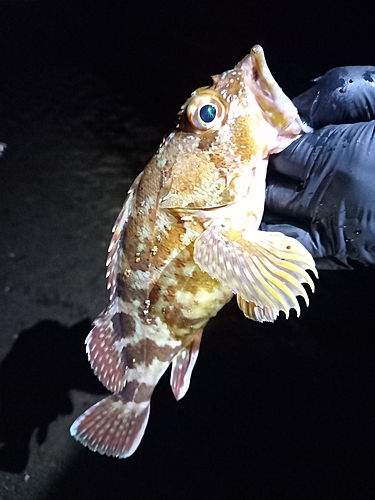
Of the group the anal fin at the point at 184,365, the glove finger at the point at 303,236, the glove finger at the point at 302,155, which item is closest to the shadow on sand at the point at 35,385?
the anal fin at the point at 184,365

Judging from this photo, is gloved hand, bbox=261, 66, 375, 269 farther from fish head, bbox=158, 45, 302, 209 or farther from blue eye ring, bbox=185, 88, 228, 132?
blue eye ring, bbox=185, 88, 228, 132

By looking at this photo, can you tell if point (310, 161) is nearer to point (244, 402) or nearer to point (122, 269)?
point (122, 269)

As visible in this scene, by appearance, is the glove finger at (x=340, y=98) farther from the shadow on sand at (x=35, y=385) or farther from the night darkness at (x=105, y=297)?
the shadow on sand at (x=35, y=385)

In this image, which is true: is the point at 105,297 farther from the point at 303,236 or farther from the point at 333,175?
the point at 333,175

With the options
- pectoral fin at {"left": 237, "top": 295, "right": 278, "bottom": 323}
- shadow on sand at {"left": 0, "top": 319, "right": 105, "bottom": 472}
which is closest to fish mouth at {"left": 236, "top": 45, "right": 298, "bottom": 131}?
pectoral fin at {"left": 237, "top": 295, "right": 278, "bottom": 323}

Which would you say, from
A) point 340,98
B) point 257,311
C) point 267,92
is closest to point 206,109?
point 267,92
